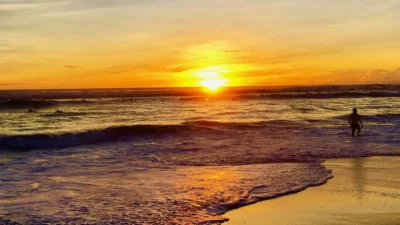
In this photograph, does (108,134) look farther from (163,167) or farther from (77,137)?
(163,167)

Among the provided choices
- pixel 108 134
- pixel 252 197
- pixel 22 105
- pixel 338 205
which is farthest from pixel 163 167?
pixel 22 105

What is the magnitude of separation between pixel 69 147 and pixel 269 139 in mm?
8957

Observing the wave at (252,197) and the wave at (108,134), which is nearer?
the wave at (252,197)

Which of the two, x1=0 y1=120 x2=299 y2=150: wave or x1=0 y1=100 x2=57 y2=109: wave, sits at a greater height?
x1=0 y1=100 x2=57 y2=109: wave

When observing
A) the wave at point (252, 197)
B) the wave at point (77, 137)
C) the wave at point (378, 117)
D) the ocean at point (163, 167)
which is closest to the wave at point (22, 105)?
the ocean at point (163, 167)

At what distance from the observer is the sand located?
7508 millimetres

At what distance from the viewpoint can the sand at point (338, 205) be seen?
7508 mm

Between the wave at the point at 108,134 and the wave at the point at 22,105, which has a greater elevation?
the wave at the point at 22,105

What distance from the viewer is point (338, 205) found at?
8.30 meters

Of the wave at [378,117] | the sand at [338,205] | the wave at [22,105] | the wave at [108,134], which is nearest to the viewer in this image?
the sand at [338,205]

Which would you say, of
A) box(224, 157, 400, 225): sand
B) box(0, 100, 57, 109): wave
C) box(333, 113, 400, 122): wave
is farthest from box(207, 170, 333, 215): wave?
box(0, 100, 57, 109): wave

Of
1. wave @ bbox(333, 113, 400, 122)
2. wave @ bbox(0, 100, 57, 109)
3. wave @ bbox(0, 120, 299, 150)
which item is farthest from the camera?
wave @ bbox(0, 100, 57, 109)

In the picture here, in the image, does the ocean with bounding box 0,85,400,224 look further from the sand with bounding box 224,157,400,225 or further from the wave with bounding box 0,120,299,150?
the sand with bounding box 224,157,400,225

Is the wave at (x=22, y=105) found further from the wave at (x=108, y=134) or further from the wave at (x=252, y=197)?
the wave at (x=252, y=197)
